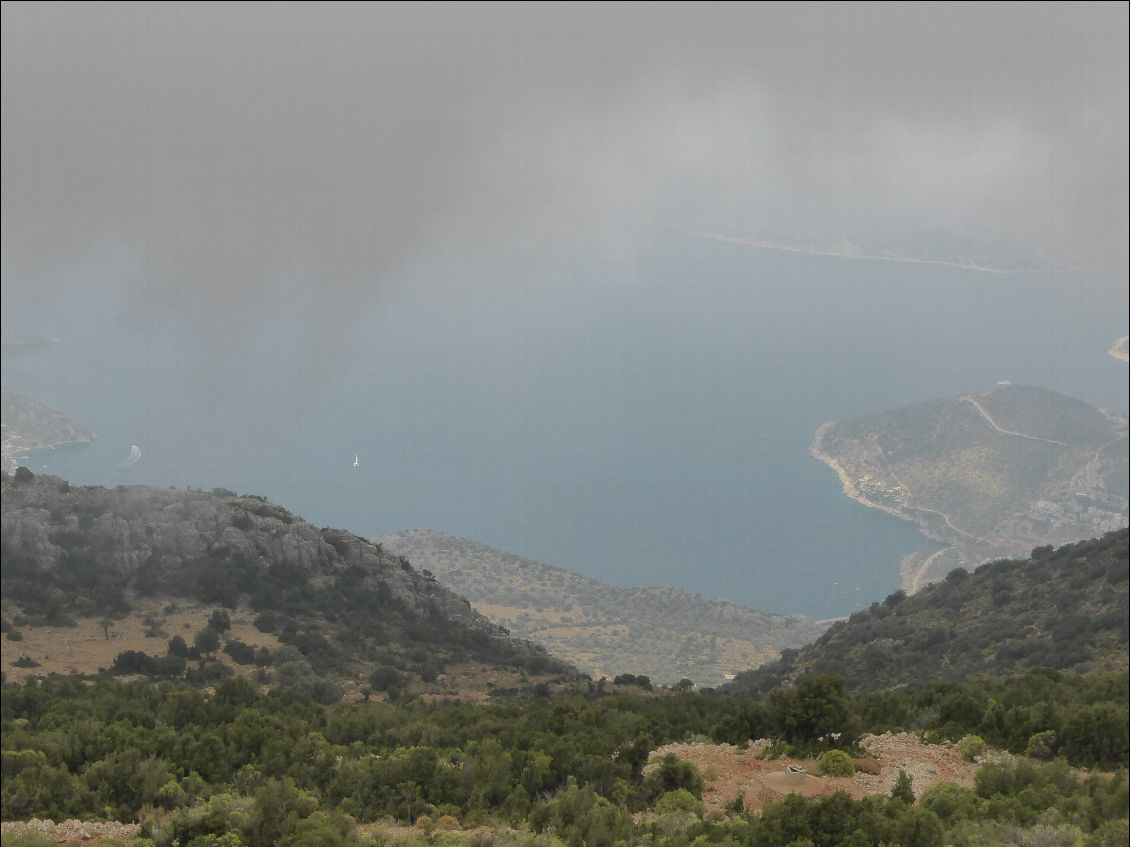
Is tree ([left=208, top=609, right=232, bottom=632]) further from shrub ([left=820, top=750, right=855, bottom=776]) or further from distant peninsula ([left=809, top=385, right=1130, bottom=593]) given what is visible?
distant peninsula ([left=809, top=385, right=1130, bottom=593])

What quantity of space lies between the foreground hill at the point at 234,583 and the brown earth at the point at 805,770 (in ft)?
68.2

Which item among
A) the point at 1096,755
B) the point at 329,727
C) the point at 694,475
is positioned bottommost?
the point at 329,727

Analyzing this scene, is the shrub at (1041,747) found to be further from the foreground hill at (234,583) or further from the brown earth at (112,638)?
the brown earth at (112,638)

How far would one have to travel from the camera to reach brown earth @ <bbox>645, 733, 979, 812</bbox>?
66.6 ft

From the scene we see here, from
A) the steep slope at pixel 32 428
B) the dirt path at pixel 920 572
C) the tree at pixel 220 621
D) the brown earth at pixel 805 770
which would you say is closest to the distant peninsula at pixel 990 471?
the dirt path at pixel 920 572

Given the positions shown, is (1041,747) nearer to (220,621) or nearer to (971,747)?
(971,747)

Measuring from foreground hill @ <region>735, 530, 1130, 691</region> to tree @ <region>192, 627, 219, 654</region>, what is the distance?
22.2 metres

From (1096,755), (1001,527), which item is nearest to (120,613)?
(1096,755)

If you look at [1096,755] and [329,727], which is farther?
[329,727]

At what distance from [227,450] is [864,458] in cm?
10199

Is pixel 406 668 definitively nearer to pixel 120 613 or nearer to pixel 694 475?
pixel 120 613

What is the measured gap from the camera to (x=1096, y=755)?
23203 mm

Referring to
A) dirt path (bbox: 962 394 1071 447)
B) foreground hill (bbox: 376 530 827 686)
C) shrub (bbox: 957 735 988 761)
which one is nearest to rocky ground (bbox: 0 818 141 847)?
shrub (bbox: 957 735 988 761)

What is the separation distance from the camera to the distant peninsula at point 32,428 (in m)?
117
